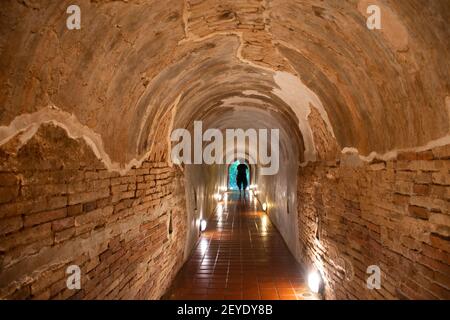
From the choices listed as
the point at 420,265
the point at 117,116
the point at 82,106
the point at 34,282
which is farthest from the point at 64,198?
the point at 420,265

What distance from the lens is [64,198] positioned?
2654 mm

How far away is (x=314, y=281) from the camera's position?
5680mm

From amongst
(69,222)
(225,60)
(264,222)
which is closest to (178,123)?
(225,60)

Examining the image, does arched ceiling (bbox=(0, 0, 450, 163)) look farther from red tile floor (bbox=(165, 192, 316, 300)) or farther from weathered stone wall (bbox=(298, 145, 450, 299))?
red tile floor (bbox=(165, 192, 316, 300))

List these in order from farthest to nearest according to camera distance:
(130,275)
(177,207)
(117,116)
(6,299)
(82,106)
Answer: (177,207) → (130,275) → (117,116) → (82,106) → (6,299)

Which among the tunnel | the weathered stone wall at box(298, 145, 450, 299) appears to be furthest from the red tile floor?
the weathered stone wall at box(298, 145, 450, 299)

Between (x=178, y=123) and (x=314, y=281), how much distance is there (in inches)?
160

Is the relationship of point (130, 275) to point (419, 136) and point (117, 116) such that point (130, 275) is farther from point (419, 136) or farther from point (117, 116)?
point (419, 136)

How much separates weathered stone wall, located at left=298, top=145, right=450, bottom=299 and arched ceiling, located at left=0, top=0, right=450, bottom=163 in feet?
1.00

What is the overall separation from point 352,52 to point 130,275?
12.4 feet

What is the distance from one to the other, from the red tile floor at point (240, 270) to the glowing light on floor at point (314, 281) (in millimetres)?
122

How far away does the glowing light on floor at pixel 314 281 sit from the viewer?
5.60 metres

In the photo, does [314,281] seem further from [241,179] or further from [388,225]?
[241,179]

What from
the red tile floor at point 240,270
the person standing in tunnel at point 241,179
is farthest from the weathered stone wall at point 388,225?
the person standing in tunnel at point 241,179
